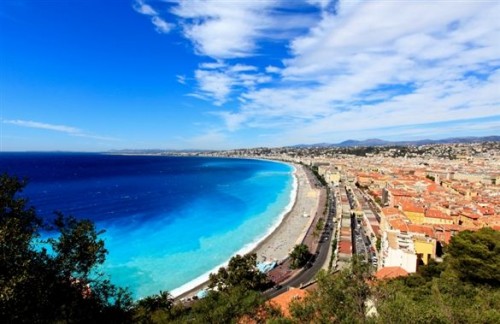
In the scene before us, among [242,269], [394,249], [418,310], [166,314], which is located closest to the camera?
[418,310]

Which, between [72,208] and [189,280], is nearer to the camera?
[189,280]

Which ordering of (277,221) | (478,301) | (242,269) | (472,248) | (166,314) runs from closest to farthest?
(478,301)
(166,314)
(472,248)
(242,269)
(277,221)

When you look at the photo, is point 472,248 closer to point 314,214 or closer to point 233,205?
point 314,214

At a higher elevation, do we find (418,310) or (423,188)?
(418,310)

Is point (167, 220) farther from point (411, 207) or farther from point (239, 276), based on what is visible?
point (411, 207)

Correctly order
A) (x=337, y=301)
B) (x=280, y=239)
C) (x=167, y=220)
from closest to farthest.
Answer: (x=337, y=301) < (x=280, y=239) < (x=167, y=220)

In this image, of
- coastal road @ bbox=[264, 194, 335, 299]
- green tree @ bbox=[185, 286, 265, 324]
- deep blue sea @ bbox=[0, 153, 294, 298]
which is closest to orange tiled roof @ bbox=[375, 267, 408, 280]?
coastal road @ bbox=[264, 194, 335, 299]

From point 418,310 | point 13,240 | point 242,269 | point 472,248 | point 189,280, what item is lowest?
point 189,280

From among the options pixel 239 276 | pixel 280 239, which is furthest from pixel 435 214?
pixel 239 276

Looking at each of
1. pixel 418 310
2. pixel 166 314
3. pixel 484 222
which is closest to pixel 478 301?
pixel 418 310
